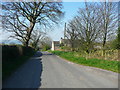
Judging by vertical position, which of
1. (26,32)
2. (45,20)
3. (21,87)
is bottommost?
(21,87)

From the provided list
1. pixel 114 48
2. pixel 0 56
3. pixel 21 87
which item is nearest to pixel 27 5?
pixel 114 48

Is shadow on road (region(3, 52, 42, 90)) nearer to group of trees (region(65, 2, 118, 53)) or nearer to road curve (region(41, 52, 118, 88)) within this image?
road curve (region(41, 52, 118, 88))

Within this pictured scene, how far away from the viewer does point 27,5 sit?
27953mm

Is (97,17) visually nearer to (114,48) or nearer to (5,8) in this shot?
(114,48)

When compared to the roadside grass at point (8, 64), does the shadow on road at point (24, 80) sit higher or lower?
lower

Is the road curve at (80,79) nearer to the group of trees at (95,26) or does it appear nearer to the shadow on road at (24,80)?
the shadow on road at (24,80)

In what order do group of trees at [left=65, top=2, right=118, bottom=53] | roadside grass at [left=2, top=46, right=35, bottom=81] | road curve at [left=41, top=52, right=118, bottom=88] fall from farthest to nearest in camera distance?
group of trees at [left=65, top=2, right=118, bottom=53] → roadside grass at [left=2, top=46, right=35, bottom=81] → road curve at [left=41, top=52, right=118, bottom=88]

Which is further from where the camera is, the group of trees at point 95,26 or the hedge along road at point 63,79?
the group of trees at point 95,26

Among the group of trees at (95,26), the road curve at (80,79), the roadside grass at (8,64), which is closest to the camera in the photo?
the road curve at (80,79)

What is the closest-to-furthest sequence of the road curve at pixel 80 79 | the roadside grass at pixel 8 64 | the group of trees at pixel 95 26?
the road curve at pixel 80 79
the roadside grass at pixel 8 64
the group of trees at pixel 95 26

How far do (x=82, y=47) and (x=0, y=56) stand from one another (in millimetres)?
16650

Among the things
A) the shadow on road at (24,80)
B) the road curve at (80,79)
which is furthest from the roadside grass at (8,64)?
the road curve at (80,79)

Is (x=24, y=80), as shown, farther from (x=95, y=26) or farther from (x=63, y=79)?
(x=95, y=26)

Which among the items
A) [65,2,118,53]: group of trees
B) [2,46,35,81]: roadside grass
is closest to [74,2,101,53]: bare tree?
[65,2,118,53]: group of trees
